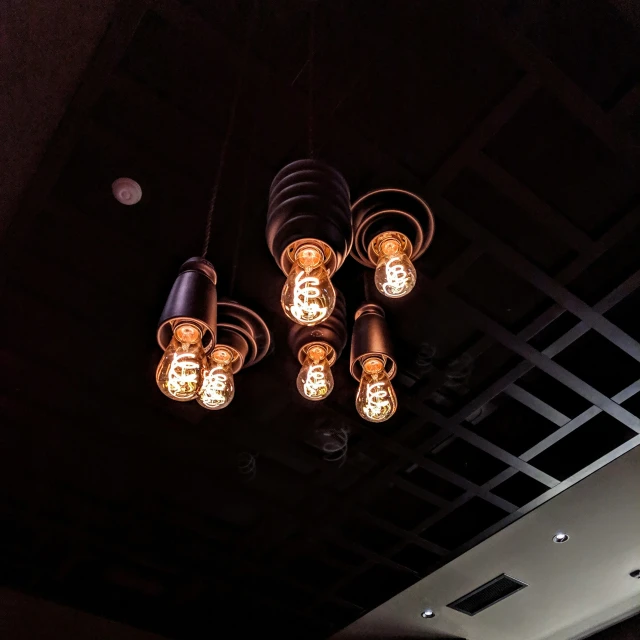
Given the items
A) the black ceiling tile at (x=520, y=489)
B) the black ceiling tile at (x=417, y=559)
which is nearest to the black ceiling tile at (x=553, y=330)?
the black ceiling tile at (x=520, y=489)

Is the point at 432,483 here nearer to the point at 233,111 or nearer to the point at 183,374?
the point at 183,374

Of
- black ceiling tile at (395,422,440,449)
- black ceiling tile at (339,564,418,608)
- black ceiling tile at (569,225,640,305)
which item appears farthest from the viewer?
black ceiling tile at (339,564,418,608)

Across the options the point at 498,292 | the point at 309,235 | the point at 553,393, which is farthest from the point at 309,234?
the point at 553,393

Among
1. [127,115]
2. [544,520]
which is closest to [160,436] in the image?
[127,115]

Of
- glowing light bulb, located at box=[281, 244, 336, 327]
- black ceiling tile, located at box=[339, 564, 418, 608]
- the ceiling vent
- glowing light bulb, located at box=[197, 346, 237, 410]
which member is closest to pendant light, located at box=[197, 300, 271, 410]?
glowing light bulb, located at box=[197, 346, 237, 410]

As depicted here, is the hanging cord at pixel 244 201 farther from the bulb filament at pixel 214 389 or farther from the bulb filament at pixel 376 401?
the bulb filament at pixel 376 401

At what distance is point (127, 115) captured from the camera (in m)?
1.75

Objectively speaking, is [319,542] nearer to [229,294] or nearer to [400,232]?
[229,294]

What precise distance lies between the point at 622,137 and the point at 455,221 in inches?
22.2

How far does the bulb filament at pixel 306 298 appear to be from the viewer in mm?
1235

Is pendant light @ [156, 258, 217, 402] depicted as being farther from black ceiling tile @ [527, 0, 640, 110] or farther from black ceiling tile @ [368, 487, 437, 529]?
black ceiling tile @ [368, 487, 437, 529]

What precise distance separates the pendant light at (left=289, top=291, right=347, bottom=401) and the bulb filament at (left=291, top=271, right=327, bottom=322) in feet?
1.23

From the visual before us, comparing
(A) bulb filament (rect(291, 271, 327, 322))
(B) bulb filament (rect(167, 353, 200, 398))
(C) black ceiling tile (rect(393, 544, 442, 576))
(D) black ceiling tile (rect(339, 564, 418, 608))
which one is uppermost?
(C) black ceiling tile (rect(393, 544, 442, 576))

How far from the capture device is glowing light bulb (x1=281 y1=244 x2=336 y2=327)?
124 centimetres
